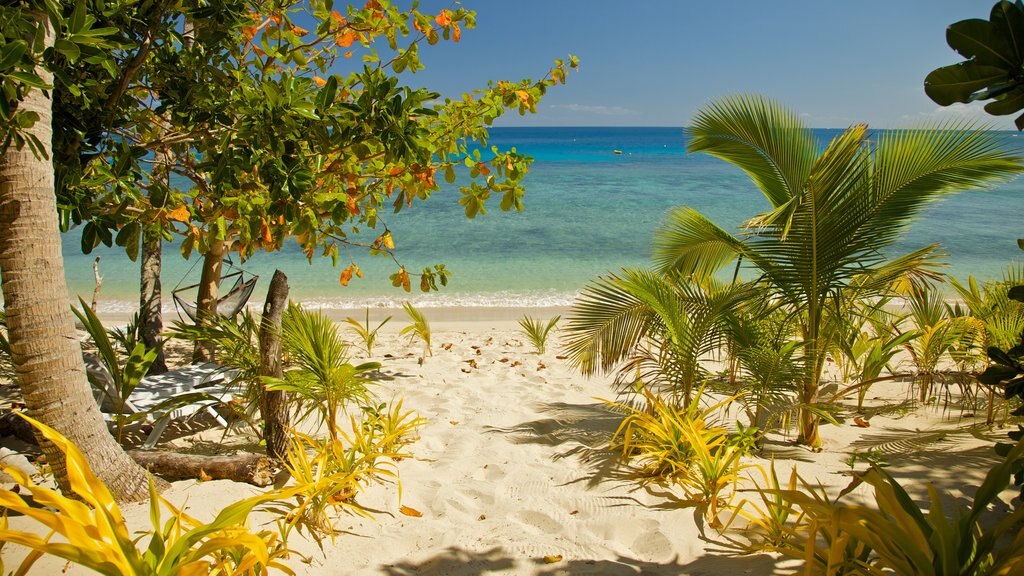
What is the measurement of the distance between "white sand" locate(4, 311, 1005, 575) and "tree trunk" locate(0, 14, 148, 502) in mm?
447

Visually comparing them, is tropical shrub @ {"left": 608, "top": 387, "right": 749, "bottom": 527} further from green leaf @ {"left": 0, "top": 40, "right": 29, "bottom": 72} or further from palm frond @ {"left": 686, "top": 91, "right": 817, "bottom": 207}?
green leaf @ {"left": 0, "top": 40, "right": 29, "bottom": 72}

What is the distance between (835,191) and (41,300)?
412 cm

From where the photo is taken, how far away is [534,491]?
320 centimetres

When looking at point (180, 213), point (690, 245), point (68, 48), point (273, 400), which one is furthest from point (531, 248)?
point (68, 48)

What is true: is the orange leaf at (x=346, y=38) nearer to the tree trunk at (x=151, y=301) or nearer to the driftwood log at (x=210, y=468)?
the tree trunk at (x=151, y=301)

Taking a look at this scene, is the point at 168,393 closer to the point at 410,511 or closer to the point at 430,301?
the point at 410,511

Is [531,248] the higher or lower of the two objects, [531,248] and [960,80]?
the lower

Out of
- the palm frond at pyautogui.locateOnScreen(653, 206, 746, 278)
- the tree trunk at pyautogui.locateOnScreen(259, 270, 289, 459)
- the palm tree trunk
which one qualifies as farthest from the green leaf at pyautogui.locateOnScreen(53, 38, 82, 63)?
the palm tree trunk

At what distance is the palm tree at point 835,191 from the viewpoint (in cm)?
351

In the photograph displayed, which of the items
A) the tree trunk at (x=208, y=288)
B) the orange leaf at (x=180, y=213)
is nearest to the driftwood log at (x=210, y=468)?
the orange leaf at (x=180, y=213)

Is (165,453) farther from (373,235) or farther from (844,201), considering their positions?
(373,235)

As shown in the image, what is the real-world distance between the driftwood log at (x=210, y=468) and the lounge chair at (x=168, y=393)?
0.39 meters

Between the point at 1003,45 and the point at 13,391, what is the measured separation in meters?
5.68

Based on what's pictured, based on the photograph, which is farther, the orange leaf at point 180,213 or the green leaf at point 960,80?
the orange leaf at point 180,213
